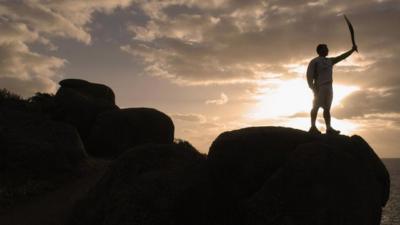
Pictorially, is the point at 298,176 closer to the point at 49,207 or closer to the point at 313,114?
the point at 313,114

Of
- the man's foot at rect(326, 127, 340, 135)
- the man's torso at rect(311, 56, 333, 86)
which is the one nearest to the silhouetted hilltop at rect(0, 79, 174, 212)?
the man's foot at rect(326, 127, 340, 135)

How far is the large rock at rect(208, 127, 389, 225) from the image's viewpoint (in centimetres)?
1036

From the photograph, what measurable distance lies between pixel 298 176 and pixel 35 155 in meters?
12.5

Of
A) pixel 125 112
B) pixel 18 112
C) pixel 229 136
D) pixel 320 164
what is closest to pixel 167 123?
pixel 125 112

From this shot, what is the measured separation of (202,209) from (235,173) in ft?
4.35

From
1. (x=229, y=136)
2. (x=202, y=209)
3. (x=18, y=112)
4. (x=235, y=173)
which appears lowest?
(x=202, y=209)

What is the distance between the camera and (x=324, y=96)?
1375cm

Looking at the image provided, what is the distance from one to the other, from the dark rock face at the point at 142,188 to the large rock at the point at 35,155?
5376mm

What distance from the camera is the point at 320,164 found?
10.8m

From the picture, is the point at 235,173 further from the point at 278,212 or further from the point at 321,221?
the point at 321,221

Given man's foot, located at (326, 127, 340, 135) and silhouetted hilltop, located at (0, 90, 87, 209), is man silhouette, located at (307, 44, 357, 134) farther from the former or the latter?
silhouetted hilltop, located at (0, 90, 87, 209)

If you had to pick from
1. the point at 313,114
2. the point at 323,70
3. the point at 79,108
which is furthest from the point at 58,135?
the point at 323,70

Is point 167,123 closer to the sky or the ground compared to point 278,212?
closer to the sky

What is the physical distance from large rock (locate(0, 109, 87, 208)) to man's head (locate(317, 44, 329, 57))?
11783 mm
